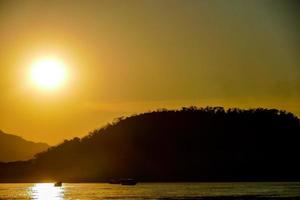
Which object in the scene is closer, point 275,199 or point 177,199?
point 275,199

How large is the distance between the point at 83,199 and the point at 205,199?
20711 millimetres

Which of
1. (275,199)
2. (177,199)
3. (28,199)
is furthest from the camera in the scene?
(28,199)

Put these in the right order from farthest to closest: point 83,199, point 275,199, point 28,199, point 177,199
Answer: point 28,199 < point 83,199 < point 177,199 < point 275,199

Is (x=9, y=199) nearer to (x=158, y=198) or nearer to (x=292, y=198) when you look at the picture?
(x=158, y=198)

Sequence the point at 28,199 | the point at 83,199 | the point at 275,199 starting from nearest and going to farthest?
the point at 275,199 → the point at 83,199 → the point at 28,199

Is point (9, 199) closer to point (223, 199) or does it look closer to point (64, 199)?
point (64, 199)

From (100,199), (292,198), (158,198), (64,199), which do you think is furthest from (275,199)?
(64,199)

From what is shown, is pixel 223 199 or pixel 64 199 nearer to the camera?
pixel 223 199

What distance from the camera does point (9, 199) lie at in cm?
12781

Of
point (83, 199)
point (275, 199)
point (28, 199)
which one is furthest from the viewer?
point (28, 199)

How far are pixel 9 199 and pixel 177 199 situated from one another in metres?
31.4

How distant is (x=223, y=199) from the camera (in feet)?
364

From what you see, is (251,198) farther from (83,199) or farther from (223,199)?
(83,199)

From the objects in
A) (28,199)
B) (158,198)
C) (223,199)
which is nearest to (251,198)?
(223,199)
